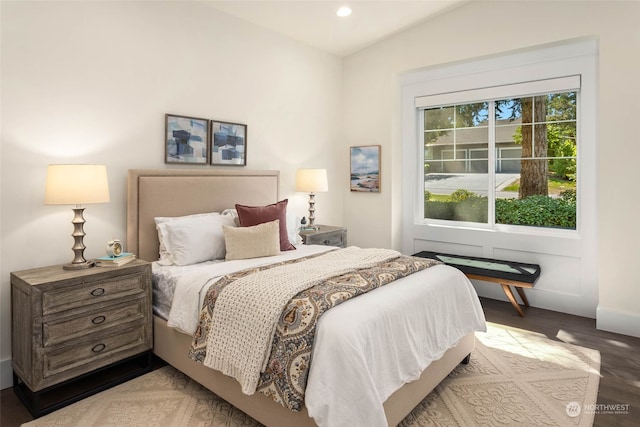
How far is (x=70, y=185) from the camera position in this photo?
2436mm

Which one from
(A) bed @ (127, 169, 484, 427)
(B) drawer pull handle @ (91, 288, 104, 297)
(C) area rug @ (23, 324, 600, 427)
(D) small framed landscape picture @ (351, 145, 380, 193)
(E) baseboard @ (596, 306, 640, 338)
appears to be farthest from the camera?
(D) small framed landscape picture @ (351, 145, 380, 193)

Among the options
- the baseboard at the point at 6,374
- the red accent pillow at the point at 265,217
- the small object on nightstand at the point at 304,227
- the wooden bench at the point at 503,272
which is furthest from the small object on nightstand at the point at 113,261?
the wooden bench at the point at 503,272

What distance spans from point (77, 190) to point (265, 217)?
1393 mm

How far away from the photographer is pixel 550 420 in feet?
7.05

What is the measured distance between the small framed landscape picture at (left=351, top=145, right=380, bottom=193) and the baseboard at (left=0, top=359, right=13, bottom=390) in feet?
12.5

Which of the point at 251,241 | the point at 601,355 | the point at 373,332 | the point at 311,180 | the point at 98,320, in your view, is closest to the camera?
the point at 373,332

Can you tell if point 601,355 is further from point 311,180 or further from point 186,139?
point 186,139

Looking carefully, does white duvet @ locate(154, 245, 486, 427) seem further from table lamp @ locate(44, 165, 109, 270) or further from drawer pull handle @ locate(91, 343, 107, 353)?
table lamp @ locate(44, 165, 109, 270)

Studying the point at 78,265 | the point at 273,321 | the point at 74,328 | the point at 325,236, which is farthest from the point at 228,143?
the point at 273,321

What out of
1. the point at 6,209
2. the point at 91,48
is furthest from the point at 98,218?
the point at 91,48

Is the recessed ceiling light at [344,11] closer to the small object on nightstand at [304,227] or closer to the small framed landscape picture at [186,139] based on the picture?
the small framed landscape picture at [186,139]

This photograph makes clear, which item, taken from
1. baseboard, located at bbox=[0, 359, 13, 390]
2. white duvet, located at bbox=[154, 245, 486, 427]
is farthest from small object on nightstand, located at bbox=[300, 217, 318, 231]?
baseboard, located at bbox=[0, 359, 13, 390]

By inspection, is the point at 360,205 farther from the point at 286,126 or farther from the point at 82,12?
Result: the point at 82,12

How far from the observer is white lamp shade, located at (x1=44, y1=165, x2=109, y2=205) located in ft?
7.92
